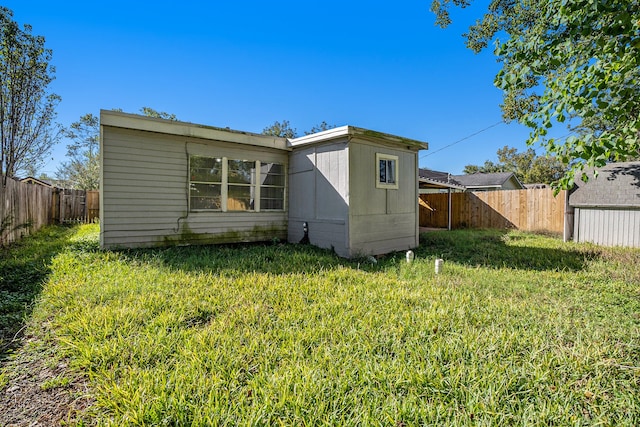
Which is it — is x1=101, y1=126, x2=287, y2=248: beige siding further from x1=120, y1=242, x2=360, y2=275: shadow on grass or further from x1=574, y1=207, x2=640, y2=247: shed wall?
x1=574, y1=207, x2=640, y2=247: shed wall

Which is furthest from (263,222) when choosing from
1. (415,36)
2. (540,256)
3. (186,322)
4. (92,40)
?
(415,36)

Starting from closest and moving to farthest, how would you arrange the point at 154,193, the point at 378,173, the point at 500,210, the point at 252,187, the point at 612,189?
the point at 154,193
the point at 378,173
the point at 252,187
the point at 612,189
the point at 500,210

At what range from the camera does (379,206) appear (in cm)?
690

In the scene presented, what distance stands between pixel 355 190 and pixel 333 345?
4.21m

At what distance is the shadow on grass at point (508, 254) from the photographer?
575 cm

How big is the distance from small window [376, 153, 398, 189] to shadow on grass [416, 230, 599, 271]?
5.74 ft

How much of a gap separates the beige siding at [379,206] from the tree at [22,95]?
955 centimetres

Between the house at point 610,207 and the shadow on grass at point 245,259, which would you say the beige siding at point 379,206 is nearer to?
the shadow on grass at point 245,259

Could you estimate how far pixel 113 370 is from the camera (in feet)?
6.94

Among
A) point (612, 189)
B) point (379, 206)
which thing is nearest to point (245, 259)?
point (379, 206)

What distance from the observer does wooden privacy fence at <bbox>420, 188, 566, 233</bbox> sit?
1062 centimetres

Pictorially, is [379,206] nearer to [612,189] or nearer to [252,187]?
[252,187]

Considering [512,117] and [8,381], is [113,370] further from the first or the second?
[512,117]

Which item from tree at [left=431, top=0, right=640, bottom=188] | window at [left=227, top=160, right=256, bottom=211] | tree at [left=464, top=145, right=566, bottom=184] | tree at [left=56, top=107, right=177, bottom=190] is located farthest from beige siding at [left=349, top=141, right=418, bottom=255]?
tree at [left=464, top=145, right=566, bottom=184]
